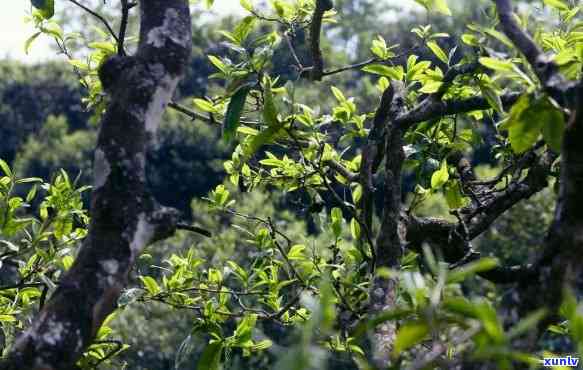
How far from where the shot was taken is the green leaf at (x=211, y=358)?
2.50 metres

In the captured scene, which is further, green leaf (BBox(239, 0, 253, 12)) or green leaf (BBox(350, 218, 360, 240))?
green leaf (BBox(350, 218, 360, 240))

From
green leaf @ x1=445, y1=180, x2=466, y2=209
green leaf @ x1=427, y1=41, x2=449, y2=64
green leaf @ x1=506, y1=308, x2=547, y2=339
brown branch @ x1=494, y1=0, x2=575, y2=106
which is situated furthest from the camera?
green leaf @ x1=445, y1=180, x2=466, y2=209

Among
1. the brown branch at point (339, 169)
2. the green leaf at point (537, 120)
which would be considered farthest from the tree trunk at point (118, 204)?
the brown branch at point (339, 169)

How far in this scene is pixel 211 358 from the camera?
2547mm

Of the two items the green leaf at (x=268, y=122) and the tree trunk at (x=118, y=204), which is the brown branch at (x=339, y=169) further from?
the tree trunk at (x=118, y=204)

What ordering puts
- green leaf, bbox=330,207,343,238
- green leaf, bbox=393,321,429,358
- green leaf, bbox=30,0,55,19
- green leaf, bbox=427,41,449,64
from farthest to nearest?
green leaf, bbox=330,207,343,238 < green leaf, bbox=427,41,449,64 < green leaf, bbox=30,0,55,19 < green leaf, bbox=393,321,429,358

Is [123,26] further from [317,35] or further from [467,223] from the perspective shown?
[467,223]

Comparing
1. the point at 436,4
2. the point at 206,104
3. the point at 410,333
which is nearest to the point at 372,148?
the point at 436,4

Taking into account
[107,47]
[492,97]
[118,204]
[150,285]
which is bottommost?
[118,204]

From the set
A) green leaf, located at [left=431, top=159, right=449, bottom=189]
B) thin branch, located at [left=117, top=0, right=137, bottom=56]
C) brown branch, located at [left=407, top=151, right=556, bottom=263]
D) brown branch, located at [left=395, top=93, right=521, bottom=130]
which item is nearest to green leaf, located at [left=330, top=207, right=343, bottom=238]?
brown branch, located at [left=407, top=151, right=556, bottom=263]

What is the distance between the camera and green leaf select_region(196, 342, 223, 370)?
2502 millimetres

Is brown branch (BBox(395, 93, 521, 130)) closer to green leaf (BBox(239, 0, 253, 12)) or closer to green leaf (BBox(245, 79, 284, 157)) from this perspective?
green leaf (BBox(245, 79, 284, 157))

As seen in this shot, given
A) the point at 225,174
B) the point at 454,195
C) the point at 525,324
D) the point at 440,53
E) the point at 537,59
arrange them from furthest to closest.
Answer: the point at 225,174
the point at 454,195
the point at 440,53
the point at 537,59
the point at 525,324

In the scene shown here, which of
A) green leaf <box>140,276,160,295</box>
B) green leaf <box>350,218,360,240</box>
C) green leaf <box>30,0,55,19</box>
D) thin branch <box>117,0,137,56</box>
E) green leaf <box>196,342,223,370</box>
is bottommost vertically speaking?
green leaf <box>196,342,223,370</box>
